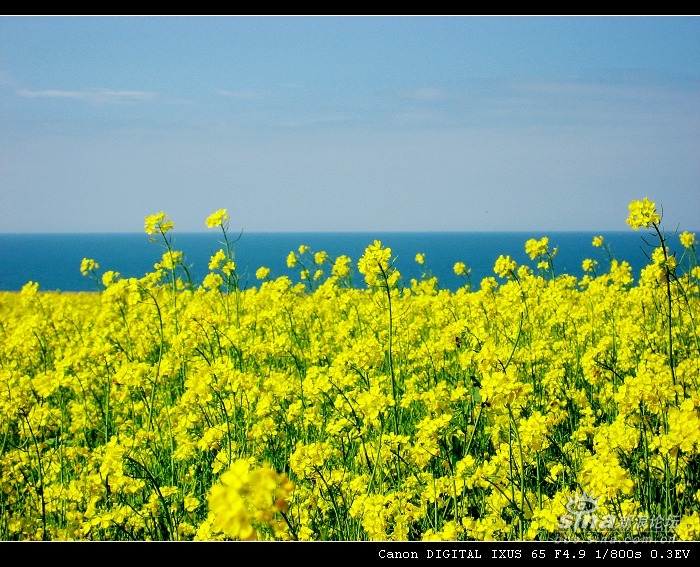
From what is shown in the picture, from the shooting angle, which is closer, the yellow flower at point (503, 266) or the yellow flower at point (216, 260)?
the yellow flower at point (503, 266)

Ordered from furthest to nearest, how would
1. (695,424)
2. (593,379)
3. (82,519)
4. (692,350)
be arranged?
(692,350) < (593,379) < (82,519) < (695,424)

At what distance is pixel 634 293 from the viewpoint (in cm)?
509

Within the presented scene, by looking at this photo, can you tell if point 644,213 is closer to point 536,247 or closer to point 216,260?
point 536,247

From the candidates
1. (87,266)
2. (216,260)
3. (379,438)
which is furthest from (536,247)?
(87,266)

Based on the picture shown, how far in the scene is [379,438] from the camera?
3068mm

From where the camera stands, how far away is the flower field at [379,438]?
2506mm

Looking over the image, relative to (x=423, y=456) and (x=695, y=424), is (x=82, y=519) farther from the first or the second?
(x=695, y=424)

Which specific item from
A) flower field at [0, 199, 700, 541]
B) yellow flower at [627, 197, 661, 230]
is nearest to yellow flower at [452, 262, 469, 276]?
flower field at [0, 199, 700, 541]

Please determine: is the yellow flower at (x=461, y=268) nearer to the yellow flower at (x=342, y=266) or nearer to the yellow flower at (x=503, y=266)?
the yellow flower at (x=342, y=266)
